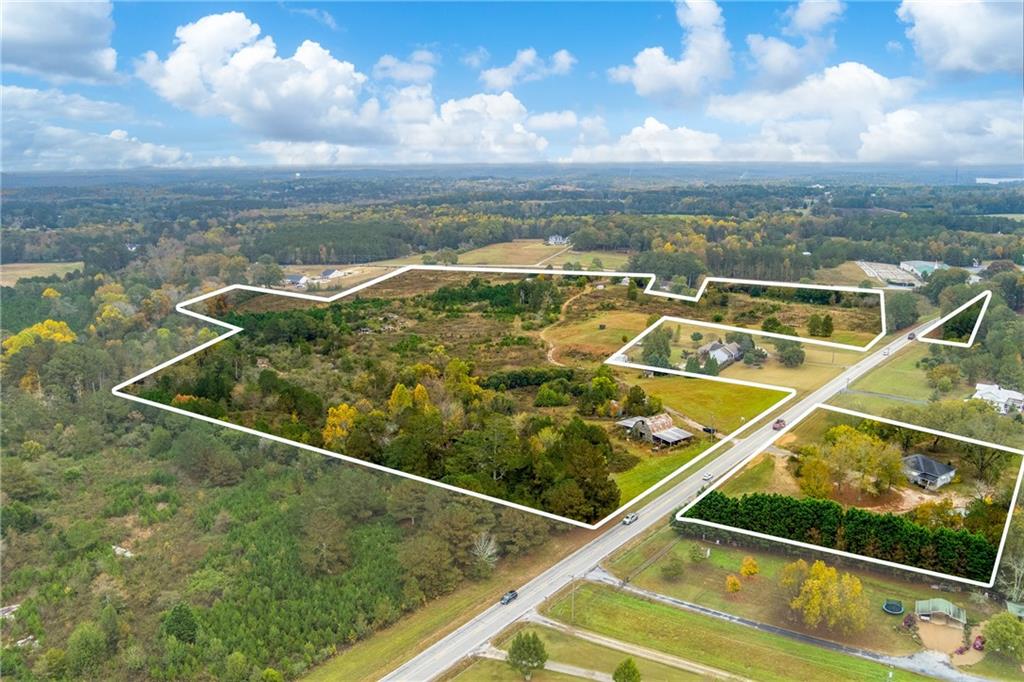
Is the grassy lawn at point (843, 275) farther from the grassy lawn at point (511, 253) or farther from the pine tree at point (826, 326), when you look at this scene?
the grassy lawn at point (511, 253)

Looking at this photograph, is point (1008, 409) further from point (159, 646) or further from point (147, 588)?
point (147, 588)


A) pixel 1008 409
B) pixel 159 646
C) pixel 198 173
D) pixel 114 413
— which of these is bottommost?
pixel 159 646

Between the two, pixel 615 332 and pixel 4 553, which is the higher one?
pixel 615 332

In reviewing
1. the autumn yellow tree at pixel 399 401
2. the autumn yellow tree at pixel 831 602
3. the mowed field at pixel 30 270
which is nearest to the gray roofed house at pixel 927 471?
the autumn yellow tree at pixel 831 602

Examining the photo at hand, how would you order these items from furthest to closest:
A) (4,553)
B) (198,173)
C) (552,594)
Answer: (198,173) < (4,553) < (552,594)

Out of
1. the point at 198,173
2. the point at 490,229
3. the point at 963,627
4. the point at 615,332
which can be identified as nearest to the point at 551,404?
the point at 615,332

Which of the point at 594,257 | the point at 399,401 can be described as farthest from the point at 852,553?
the point at 594,257

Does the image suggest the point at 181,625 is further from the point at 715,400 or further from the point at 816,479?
the point at 816,479
